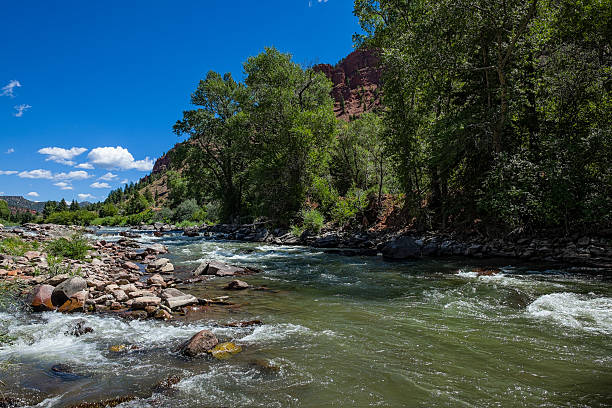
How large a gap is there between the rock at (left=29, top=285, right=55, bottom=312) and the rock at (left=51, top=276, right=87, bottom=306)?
118 millimetres

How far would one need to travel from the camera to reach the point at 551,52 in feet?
48.5

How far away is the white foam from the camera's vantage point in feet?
19.9

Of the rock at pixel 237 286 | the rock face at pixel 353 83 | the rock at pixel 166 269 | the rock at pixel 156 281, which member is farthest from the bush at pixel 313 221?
the rock face at pixel 353 83

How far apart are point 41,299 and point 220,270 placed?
5744 millimetres

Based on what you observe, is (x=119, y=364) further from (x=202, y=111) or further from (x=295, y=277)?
(x=202, y=111)

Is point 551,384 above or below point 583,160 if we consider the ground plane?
below

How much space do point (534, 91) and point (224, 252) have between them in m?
18.3

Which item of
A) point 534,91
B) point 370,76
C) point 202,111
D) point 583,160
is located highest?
point 370,76

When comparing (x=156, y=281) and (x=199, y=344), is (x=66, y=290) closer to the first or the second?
(x=156, y=281)

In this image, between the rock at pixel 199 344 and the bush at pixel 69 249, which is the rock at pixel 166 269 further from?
the rock at pixel 199 344

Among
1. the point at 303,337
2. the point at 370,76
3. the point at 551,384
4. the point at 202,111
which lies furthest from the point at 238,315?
the point at 370,76

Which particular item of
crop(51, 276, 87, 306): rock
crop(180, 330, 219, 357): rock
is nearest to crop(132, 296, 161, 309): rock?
crop(51, 276, 87, 306): rock

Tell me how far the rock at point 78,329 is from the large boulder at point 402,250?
12.8 metres

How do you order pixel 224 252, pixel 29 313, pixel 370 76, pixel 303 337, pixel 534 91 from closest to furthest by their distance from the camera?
pixel 303 337
pixel 29 313
pixel 534 91
pixel 224 252
pixel 370 76
